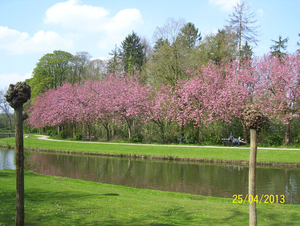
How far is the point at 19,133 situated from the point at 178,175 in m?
12.3

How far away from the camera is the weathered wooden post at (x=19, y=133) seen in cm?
540

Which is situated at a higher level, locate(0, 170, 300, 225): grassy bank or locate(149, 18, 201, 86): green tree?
locate(149, 18, 201, 86): green tree

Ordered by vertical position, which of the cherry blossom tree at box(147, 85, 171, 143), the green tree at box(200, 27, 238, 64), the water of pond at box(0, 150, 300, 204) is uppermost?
the green tree at box(200, 27, 238, 64)

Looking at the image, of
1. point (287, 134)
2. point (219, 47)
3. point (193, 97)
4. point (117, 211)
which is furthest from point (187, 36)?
point (117, 211)

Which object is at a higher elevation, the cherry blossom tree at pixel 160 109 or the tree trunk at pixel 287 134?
the cherry blossom tree at pixel 160 109

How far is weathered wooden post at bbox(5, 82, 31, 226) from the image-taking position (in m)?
5.40

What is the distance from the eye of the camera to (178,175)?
16609 millimetres

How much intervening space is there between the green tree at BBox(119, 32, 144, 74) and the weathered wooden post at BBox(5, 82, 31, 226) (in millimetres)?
50876

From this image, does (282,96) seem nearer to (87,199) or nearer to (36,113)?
(87,199)

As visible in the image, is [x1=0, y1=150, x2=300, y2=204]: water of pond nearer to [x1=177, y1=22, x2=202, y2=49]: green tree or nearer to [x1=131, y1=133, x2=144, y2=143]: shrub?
[x1=131, y1=133, x2=144, y2=143]: shrub

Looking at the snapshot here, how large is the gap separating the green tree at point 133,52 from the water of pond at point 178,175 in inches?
1470
